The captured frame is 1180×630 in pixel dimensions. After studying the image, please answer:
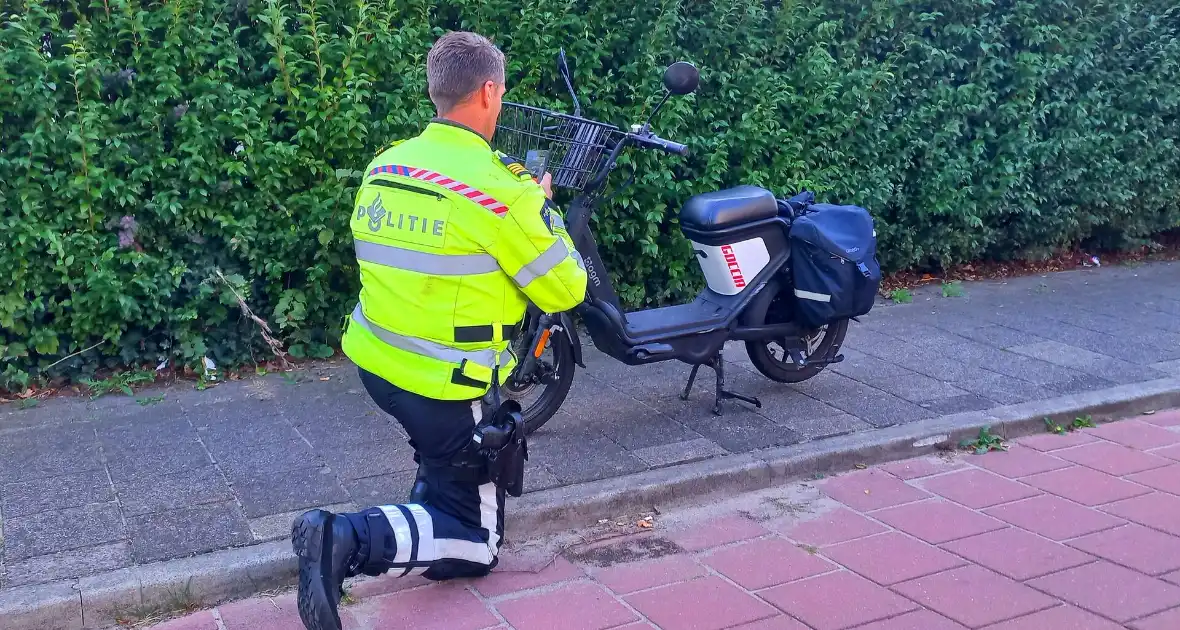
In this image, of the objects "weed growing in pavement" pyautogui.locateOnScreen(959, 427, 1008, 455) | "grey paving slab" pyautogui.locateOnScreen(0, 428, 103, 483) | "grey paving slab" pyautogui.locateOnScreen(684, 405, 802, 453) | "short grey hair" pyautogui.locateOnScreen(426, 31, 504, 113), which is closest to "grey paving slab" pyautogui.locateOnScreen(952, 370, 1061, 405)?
"weed growing in pavement" pyautogui.locateOnScreen(959, 427, 1008, 455)

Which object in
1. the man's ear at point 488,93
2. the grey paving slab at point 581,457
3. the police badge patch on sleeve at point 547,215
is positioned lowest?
the grey paving slab at point 581,457

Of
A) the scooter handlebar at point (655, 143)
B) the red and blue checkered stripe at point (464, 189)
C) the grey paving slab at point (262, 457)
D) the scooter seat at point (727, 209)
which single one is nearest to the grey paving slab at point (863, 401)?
the scooter seat at point (727, 209)

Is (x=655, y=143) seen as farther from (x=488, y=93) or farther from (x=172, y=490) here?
(x=172, y=490)

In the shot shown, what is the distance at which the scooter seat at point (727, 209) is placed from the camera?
5332 mm

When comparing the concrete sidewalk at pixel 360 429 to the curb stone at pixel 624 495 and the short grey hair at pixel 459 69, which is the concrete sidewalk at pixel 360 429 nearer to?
the curb stone at pixel 624 495

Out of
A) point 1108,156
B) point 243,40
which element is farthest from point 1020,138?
point 243,40

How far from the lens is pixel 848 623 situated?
3.57 m

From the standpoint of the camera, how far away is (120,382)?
5.83 metres

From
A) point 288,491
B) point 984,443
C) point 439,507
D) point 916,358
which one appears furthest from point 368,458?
point 916,358

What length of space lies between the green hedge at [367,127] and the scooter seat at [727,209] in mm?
1269

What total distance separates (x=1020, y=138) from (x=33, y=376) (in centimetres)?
715

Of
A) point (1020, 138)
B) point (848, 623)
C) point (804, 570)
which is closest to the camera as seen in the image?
point (848, 623)

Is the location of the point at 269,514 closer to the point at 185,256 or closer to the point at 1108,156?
the point at 185,256

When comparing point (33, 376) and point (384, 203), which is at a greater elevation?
point (384, 203)
